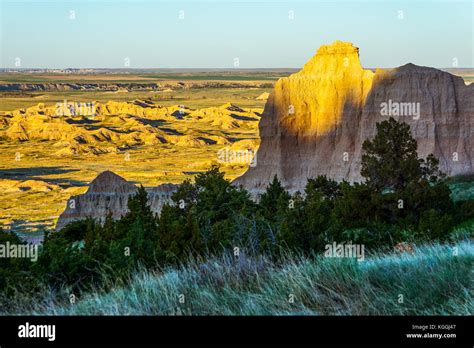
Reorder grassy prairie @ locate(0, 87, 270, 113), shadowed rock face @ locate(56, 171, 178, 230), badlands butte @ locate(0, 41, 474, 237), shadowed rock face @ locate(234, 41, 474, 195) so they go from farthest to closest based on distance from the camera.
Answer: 1. grassy prairie @ locate(0, 87, 270, 113)
2. badlands butte @ locate(0, 41, 474, 237)
3. shadowed rock face @ locate(234, 41, 474, 195)
4. shadowed rock face @ locate(56, 171, 178, 230)

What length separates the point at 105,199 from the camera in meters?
53.6

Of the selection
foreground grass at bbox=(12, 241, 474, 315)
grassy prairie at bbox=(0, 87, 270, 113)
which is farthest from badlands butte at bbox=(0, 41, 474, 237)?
grassy prairie at bbox=(0, 87, 270, 113)

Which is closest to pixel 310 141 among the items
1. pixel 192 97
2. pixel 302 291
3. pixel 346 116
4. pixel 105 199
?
pixel 346 116

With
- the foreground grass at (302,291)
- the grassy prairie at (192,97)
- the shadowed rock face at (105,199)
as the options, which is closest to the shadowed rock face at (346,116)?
the shadowed rock face at (105,199)

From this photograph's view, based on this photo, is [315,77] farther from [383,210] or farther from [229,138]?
[229,138]

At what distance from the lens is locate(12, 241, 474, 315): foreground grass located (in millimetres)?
4863

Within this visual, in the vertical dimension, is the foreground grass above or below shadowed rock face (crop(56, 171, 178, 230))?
above

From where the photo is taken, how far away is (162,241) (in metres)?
11.7

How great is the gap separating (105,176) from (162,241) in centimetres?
4502

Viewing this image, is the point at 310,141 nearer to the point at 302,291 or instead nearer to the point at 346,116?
the point at 346,116

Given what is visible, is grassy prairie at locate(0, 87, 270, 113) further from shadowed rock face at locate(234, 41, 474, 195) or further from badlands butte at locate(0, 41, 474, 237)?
shadowed rock face at locate(234, 41, 474, 195)

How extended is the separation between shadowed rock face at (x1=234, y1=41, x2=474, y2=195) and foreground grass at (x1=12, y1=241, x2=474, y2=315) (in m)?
45.2

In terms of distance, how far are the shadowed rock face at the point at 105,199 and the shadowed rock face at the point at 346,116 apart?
35.1 ft

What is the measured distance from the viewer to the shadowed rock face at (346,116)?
51.9 m
